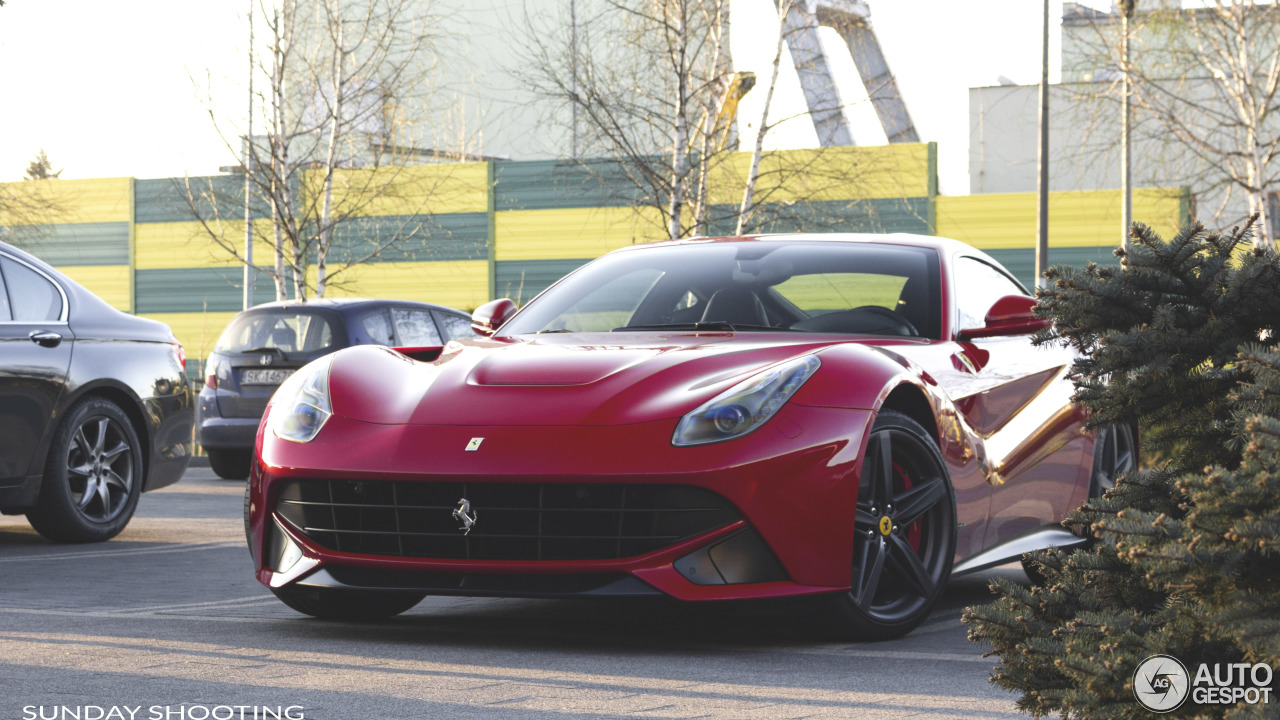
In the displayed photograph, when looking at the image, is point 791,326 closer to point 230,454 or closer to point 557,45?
point 230,454

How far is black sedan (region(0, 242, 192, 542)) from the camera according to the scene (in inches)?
320

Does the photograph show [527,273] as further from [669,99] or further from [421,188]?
[669,99]

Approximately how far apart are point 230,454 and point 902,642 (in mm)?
10816

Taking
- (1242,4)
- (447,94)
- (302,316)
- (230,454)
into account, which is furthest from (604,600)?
(447,94)

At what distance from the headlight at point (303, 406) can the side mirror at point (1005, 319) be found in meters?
2.35

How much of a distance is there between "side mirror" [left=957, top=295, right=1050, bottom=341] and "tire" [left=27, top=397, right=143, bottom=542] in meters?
4.75

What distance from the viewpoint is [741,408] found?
493 cm

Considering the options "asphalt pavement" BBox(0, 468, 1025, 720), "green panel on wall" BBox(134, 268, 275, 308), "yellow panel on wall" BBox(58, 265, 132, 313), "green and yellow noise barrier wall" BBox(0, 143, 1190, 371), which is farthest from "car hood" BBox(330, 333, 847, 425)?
"yellow panel on wall" BBox(58, 265, 132, 313)

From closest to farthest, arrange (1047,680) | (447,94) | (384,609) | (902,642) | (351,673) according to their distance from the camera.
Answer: (1047,680) < (351,673) < (902,642) < (384,609) < (447,94)

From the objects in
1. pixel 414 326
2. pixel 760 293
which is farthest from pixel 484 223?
pixel 760 293

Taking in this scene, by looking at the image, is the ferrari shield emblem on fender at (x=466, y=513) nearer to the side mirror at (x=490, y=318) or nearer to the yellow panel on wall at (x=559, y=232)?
the side mirror at (x=490, y=318)

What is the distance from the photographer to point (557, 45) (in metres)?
26.4

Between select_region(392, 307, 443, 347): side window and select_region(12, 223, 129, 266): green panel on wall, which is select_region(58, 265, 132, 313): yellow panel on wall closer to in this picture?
select_region(12, 223, 129, 266): green panel on wall

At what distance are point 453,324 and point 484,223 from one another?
972 inches
